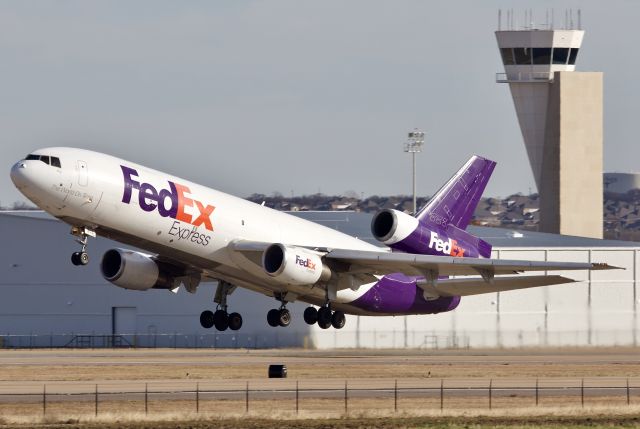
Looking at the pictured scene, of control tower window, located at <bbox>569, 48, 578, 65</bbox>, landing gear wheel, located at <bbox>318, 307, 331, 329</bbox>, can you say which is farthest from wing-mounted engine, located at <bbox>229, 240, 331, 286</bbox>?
control tower window, located at <bbox>569, 48, 578, 65</bbox>

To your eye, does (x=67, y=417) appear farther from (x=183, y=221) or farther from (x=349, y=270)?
(x=349, y=270)

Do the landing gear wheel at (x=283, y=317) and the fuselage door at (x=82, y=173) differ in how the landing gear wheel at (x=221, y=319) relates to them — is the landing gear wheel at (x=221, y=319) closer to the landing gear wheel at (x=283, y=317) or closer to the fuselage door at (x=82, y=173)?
the landing gear wheel at (x=283, y=317)

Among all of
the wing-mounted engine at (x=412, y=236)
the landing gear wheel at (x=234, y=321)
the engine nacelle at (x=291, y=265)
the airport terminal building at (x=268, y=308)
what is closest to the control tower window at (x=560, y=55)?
the airport terminal building at (x=268, y=308)

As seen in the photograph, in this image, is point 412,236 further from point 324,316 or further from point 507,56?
point 507,56

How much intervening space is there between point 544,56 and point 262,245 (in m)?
83.4

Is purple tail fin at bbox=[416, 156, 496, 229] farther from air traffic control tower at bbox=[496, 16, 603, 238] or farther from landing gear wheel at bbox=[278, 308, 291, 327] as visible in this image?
air traffic control tower at bbox=[496, 16, 603, 238]

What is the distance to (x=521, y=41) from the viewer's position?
443 ft

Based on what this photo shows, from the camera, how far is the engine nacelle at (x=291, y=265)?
55875 millimetres

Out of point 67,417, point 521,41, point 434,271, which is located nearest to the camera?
point 67,417

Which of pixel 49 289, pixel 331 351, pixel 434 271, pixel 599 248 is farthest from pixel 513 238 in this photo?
pixel 434 271

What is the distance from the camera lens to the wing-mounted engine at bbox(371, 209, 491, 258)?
201 ft

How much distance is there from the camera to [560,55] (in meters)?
134

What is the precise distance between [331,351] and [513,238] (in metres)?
19.6

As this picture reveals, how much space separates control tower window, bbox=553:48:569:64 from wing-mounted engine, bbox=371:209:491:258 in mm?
72983
